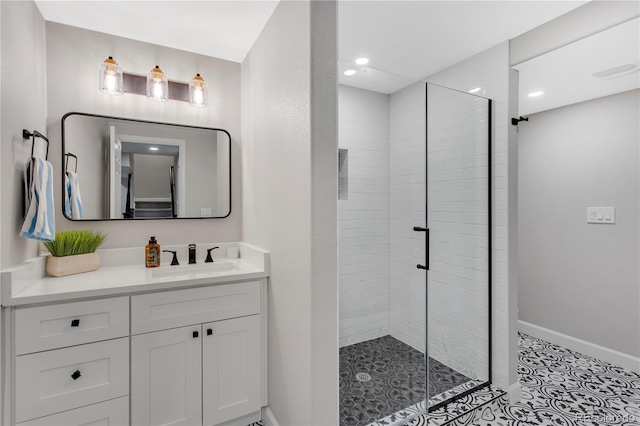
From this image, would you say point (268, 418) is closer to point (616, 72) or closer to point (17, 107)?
point (17, 107)

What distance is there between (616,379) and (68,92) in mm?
4268

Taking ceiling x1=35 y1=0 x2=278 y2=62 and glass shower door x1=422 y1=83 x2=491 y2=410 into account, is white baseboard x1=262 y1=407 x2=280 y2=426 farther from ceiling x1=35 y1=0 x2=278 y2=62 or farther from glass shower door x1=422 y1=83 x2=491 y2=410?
ceiling x1=35 y1=0 x2=278 y2=62

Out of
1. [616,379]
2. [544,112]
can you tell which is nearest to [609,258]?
[616,379]

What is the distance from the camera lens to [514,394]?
79.9 inches

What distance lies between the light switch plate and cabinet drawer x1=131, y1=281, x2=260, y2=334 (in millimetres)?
2885

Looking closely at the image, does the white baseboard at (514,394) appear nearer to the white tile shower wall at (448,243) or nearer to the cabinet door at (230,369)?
the white tile shower wall at (448,243)

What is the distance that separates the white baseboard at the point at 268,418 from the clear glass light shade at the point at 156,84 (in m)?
2.06

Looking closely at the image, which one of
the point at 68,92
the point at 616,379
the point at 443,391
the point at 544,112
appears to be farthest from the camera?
the point at 544,112

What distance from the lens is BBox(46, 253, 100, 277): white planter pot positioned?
165cm

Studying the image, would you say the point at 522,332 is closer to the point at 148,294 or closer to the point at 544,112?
the point at 544,112

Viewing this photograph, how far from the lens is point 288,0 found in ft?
5.04

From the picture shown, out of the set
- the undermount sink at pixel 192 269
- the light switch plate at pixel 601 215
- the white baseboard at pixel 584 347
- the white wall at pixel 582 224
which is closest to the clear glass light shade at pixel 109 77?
the undermount sink at pixel 192 269

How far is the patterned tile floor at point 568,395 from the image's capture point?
1.86 metres

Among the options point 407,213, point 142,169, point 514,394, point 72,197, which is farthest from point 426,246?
point 72,197
